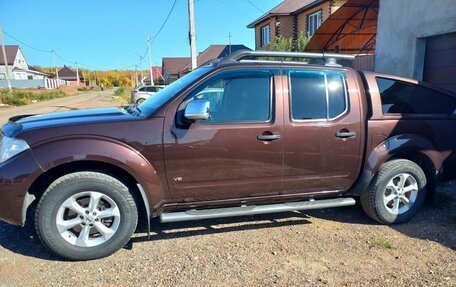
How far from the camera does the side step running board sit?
11.3 feet

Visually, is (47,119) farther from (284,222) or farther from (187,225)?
(284,222)

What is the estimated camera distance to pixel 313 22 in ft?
74.6

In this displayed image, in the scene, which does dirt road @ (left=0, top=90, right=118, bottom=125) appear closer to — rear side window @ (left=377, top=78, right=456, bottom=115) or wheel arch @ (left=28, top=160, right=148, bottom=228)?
wheel arch @ (left=28, top=160, right=148, bottom=228)

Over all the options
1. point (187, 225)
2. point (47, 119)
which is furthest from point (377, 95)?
point (47, 119)

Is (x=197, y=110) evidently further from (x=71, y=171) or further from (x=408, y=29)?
(x=408, y=29)

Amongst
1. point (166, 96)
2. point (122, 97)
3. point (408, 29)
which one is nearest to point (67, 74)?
point (122, 97)

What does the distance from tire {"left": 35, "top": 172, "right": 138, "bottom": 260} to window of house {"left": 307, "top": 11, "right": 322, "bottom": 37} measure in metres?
20.7

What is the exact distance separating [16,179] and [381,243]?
350 centimetres

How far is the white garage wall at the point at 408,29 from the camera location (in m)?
7.00

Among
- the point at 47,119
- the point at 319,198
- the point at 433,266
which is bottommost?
the point at 433,266

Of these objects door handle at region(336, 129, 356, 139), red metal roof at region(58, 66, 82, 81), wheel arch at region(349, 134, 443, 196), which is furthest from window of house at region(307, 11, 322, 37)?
red metal roof at region(58, 66, 82, 81)

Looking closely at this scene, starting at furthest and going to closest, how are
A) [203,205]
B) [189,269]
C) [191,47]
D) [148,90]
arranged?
[148,90] → [191,47] → [203,205] → [189,269]

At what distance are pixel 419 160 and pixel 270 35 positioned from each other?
78.1 feet

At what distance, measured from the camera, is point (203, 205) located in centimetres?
362
